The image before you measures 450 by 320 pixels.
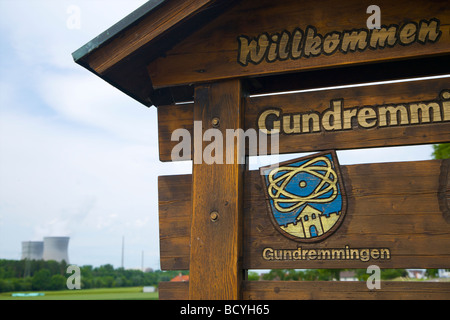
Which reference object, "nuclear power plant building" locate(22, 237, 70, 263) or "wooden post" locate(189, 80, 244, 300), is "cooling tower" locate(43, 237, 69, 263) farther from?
"wooden post" locate(189, 80, 244, 300)

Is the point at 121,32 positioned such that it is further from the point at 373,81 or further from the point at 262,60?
the point at 373,81

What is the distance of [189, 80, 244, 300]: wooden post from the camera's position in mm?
3799

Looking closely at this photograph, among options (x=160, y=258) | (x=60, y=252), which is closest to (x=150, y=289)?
(x=60, y=252)

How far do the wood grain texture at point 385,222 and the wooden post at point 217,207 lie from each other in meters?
0.17

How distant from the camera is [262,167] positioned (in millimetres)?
4078

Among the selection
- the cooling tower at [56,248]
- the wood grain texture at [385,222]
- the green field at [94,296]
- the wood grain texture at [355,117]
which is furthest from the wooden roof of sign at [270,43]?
the cooling tower at [56,248]

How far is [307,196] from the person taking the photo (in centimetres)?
390

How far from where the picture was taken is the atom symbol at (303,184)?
3.86m

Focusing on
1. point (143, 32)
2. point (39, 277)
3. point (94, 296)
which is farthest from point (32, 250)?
point (143, 32)

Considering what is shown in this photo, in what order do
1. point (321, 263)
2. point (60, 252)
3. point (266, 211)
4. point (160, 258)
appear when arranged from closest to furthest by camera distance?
point (321, 263) → point (266, 211) → point (160, 258) → point (60, 252)

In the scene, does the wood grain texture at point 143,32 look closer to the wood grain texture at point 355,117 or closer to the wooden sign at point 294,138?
the wooden sign at point 294,138

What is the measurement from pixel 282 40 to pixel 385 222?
187 centimetres

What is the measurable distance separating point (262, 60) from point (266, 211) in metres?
1.40

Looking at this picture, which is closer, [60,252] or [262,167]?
[262,167]
